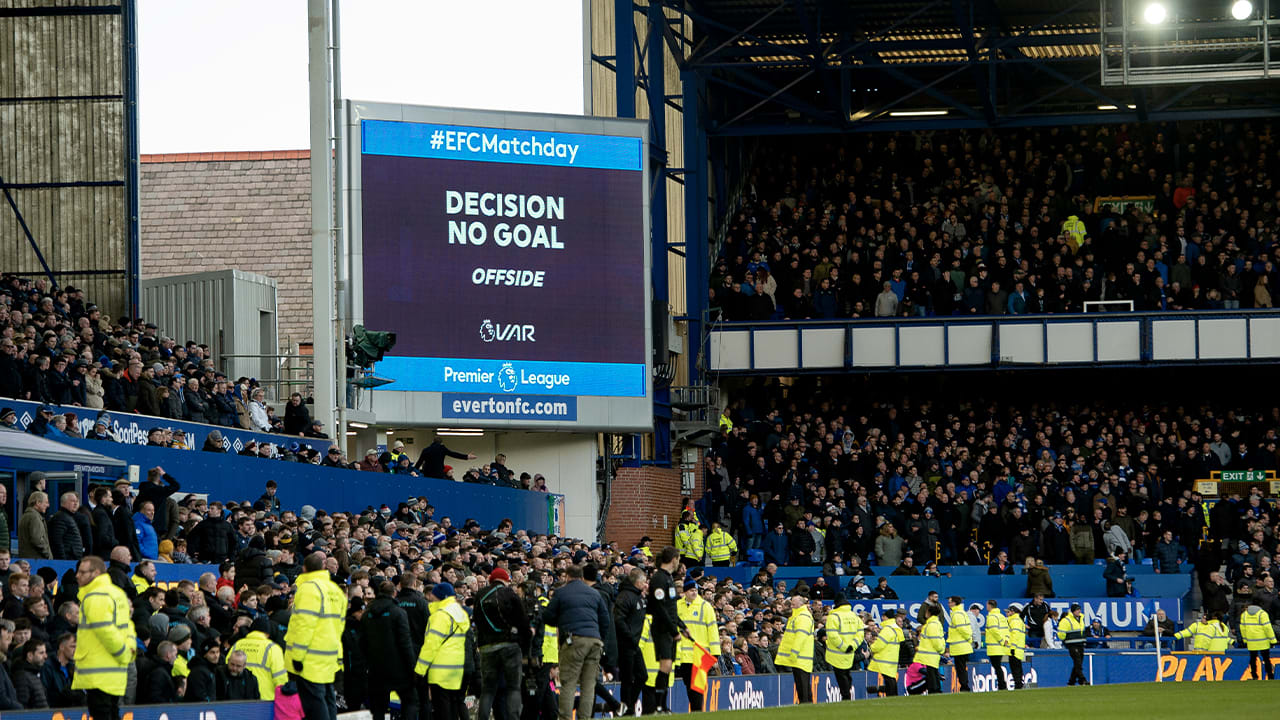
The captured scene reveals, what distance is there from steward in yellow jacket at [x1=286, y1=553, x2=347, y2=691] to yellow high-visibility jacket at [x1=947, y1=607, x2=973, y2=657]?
13.1m

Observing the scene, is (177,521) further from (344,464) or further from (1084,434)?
(1084,434)

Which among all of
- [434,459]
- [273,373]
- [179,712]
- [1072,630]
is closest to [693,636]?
[179,712]

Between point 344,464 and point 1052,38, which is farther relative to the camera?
point 1052,38

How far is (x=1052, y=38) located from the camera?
40.3m

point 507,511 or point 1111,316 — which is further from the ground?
point 1111,316

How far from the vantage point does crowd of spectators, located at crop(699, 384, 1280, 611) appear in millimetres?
36438

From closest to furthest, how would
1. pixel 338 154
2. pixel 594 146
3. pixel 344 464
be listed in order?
pixel 344 464 < pixel 338 154 < pixel 594 146

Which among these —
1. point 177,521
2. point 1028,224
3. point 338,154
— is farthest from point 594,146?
point 177,521

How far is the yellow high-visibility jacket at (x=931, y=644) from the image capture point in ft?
80.3

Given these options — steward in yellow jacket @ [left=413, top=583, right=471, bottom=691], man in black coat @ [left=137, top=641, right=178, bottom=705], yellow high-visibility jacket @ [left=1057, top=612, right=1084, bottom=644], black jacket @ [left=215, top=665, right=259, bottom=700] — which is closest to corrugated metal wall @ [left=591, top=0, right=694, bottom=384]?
yellow high-visibility jacket @ [left=1057, top=612, right=1084, bottom=644]

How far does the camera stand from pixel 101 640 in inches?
514

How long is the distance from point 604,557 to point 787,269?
1668 centimetres

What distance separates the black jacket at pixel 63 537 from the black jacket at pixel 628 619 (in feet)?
16.9

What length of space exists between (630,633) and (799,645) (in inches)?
167
